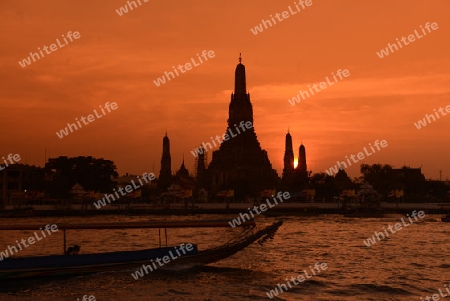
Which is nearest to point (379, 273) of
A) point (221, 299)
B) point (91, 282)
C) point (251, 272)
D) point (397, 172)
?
point (251, 272)

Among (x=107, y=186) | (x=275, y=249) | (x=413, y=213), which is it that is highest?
(x=107, y=186)

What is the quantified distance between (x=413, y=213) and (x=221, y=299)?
7553 cm

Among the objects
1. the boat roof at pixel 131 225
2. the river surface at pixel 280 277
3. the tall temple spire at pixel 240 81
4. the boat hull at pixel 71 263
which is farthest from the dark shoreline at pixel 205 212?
the boat hull at pixel 71 263

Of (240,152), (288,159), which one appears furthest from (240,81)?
(288,159)

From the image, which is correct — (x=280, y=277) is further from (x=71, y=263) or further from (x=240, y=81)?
(x=240, y=81)

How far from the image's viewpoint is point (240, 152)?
150 m

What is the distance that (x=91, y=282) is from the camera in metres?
29.8

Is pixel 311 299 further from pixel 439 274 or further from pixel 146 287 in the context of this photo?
pixel 439 274

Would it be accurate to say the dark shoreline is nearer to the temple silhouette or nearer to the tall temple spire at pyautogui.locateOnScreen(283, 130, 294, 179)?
the temple silhouette

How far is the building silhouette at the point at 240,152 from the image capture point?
148 metres

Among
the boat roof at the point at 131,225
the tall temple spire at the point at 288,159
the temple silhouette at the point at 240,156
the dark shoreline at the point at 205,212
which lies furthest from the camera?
the tall temple spire at the point at 288,159

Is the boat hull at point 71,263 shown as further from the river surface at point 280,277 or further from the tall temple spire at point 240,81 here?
the tall temple spire at point 240,81

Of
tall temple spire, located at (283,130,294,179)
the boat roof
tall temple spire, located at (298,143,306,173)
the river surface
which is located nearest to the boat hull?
the river surface

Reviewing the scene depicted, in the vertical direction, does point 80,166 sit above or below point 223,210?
above
